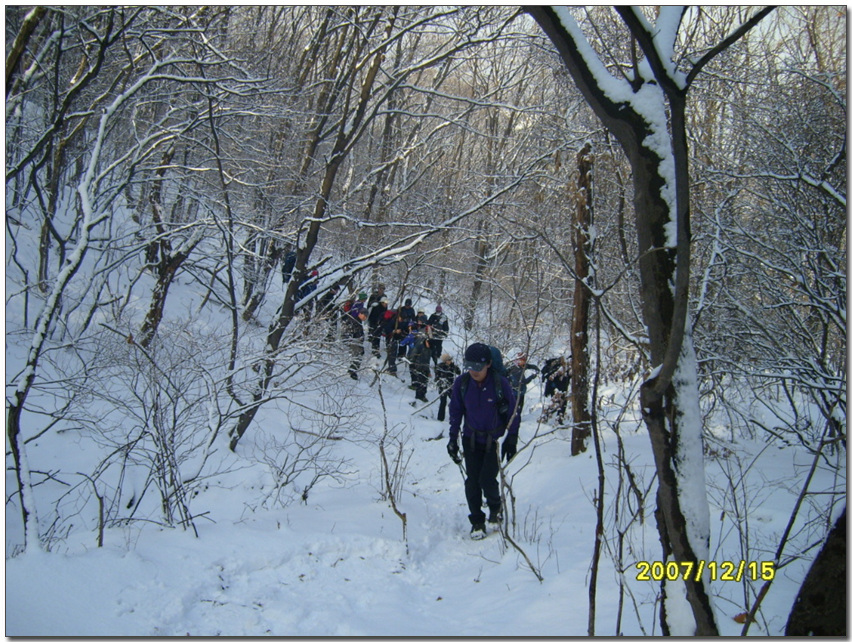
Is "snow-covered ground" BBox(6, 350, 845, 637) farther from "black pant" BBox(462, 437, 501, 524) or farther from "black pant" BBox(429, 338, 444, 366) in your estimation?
"black pant" BBox(429, 338, 444, 366)

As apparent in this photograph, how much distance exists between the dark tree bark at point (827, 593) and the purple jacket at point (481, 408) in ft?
8.62

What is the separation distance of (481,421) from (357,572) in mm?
1549

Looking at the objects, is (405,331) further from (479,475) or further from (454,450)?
(479,475)

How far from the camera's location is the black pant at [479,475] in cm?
478

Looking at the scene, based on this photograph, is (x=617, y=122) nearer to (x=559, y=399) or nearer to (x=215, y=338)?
(x=215, y=338)

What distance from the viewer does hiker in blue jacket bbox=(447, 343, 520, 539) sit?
471cm

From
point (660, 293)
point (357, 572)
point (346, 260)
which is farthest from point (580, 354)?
point (660, 293)

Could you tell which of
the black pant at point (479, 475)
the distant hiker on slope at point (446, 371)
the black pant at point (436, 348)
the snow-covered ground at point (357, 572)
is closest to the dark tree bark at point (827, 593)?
the snow-covered ground at point (357, 572)

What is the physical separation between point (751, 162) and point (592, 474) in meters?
4.00

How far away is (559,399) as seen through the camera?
31.6ft

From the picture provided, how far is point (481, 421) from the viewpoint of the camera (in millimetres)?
4750

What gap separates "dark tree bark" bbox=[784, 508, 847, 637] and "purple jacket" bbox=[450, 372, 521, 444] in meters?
2.63

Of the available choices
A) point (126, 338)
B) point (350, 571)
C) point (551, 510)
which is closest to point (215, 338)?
point (126, 338)

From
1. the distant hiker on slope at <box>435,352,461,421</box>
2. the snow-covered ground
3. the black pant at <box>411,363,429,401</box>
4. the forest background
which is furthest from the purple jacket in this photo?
the black pant at <box>411,363,429,401</box>
